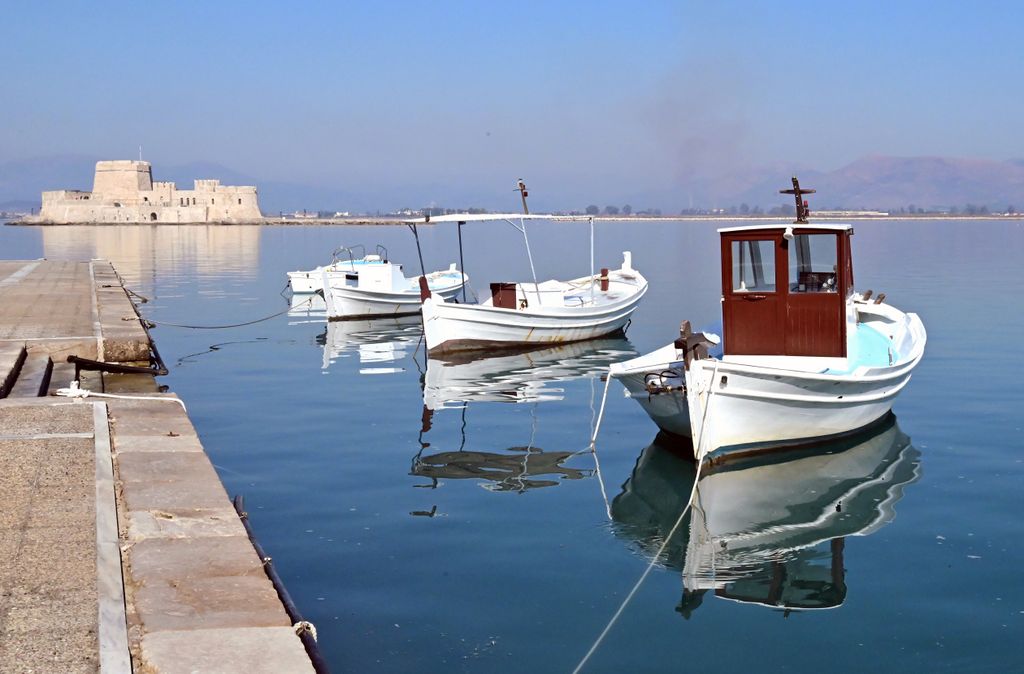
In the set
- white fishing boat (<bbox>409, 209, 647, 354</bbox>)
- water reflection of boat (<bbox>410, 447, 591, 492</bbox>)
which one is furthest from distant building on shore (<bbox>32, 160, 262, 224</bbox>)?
water reflection of boat (<bbox>410, 447, 591, 492</bbox>)

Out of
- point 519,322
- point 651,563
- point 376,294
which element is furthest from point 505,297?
point 651,563

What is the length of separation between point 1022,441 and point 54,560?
1074cm

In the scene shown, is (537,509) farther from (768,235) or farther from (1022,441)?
(1022,441)

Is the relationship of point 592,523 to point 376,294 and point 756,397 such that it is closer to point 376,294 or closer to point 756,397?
point 756,397

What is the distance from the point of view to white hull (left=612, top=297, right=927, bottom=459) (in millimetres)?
10625

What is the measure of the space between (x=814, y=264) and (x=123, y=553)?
849 centimetres

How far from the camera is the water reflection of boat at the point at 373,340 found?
2017 cm

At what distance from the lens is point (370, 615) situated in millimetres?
7094

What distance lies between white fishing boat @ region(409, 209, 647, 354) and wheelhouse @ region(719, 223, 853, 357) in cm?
732

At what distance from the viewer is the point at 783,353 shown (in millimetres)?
11875

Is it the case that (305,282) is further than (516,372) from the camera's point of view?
Yes

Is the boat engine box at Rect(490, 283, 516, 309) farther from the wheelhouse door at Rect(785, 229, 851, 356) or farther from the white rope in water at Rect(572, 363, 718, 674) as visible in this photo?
the wheelhouse door at Rect(785, 229, 851, 356)

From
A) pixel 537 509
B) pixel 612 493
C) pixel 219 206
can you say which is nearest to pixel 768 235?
pixel 612 493

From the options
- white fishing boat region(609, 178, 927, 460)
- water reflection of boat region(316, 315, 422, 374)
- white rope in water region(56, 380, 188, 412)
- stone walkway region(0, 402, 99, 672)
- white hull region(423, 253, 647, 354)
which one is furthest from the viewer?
water reflection of boat region(316, 315, 422, 374)
